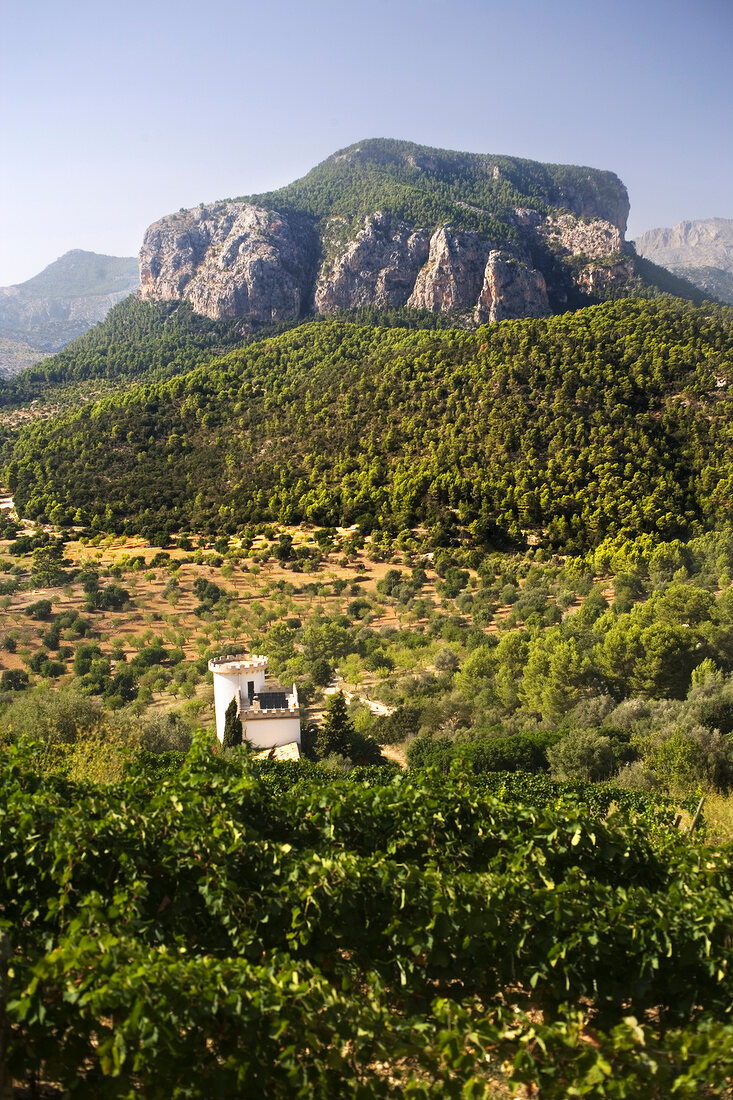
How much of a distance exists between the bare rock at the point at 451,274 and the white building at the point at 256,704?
78066 millimetres

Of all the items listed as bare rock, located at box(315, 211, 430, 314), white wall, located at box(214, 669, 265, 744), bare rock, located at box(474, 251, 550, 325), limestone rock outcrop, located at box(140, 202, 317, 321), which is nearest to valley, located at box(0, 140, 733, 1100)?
white wall, located at box(214, 669, 265, 744)

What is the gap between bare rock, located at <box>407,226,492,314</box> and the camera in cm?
9138

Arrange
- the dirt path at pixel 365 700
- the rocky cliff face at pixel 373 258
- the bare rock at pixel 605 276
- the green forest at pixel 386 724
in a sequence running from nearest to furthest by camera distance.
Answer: the green forest at pixel 386 724 < the dirt path at pixel 365 700 < the rocky cliff face at pixel 373 258 < the bare rock at pixel 605 276

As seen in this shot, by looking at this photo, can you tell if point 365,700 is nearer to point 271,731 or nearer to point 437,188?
point 271,731

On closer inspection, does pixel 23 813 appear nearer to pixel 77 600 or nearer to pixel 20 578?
pixel 77 600

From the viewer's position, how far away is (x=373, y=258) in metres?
97.2

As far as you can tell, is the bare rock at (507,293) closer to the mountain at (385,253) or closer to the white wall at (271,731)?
the mountain at (385,253)

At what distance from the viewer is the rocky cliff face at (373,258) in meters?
91.7

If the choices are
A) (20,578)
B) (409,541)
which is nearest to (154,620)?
(20,578)

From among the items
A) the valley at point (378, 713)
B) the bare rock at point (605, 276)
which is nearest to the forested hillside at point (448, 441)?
the valley at point (378, 713)

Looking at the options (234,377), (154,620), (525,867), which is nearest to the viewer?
(525,867)

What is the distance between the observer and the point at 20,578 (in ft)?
122

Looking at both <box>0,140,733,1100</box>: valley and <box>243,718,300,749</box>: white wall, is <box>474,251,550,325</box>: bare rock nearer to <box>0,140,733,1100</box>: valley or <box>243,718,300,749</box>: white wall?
<box>0,140,733,1100</box>: valley

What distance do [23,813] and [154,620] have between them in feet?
86.7
